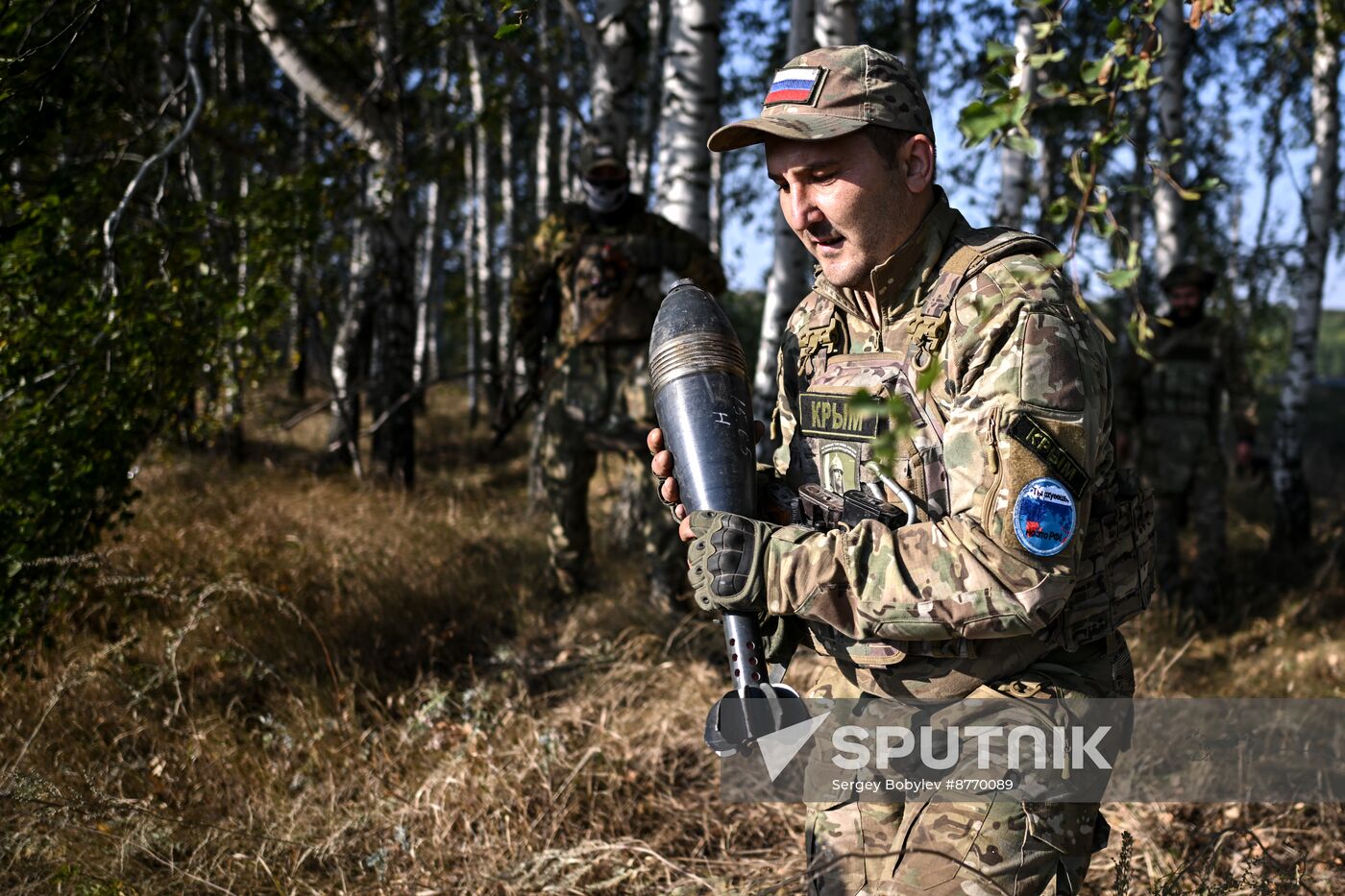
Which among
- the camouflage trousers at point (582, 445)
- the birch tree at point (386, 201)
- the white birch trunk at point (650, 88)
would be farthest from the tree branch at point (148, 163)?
the white birch trunk at point (650, 88)

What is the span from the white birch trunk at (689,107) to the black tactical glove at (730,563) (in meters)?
3.83

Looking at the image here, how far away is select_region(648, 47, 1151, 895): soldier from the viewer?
1.51 metres

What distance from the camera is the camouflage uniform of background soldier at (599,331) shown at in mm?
5016

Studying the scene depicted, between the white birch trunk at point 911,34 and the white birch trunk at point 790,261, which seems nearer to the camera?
the white birch trunk at point 790,261

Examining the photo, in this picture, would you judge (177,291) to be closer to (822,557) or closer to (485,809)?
(485,809)

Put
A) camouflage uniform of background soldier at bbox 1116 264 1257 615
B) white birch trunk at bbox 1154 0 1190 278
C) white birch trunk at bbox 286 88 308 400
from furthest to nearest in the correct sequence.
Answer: white birch trunk at bbox 1154 0 1190 278, camouflage uniform of background soldier at bbox 1116 264 1257 615, white birch trunk at bbox 286 88 308 400

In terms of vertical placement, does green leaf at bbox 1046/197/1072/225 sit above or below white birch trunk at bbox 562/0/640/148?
below

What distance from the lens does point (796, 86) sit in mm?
1776

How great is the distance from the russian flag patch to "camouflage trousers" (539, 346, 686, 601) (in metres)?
3.24

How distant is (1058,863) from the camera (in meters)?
1.68

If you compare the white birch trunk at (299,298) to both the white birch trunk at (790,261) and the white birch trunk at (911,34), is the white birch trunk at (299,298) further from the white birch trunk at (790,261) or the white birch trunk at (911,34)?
the white birch trunk at (911,34)

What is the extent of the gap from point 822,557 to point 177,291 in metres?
2.89

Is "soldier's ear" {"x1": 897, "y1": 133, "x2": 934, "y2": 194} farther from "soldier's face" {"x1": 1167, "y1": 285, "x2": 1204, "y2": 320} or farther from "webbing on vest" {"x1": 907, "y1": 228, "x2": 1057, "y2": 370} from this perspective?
"soldier's face" {"x1": 1167, "y1": 285, "x2": 1204, "y2": 320}

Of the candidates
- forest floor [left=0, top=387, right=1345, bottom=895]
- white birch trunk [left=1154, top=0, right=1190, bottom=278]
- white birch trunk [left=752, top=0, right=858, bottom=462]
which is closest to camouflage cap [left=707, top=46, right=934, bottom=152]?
forest floor [left=0, top=387, right=1345, bottom=895]
